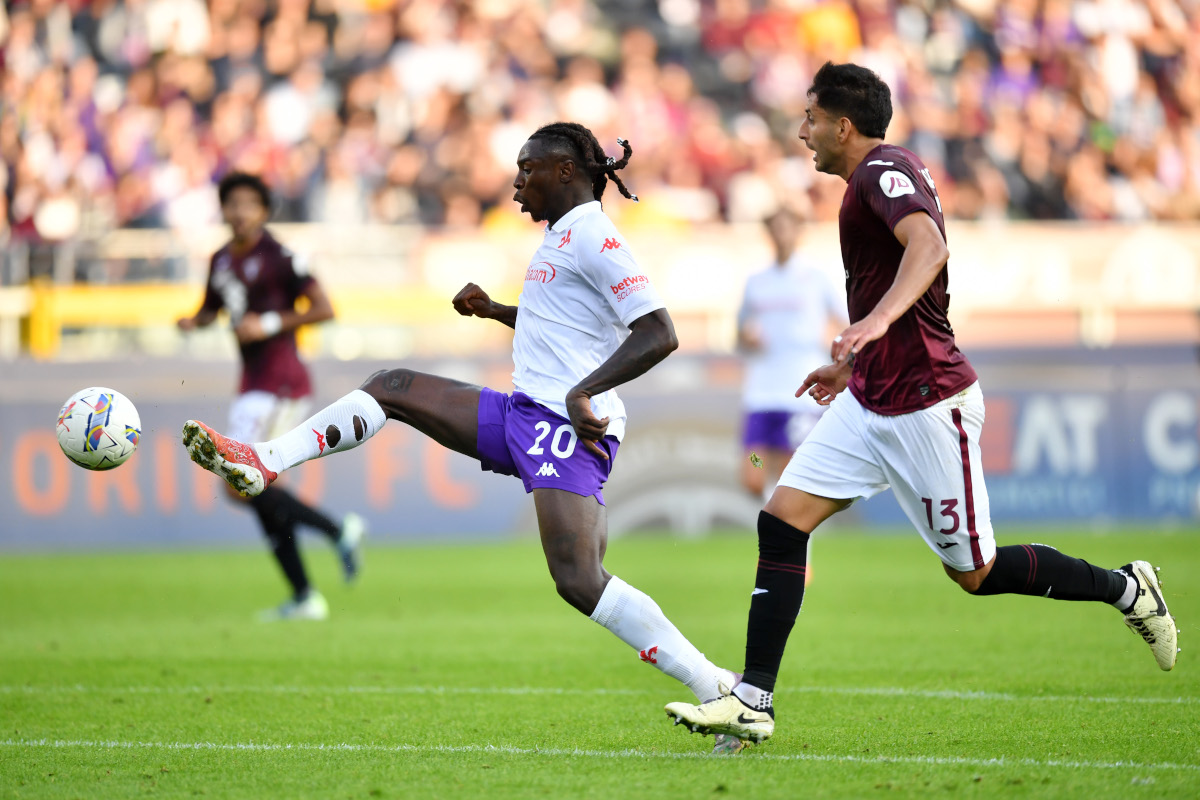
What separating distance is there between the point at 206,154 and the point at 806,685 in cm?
1371

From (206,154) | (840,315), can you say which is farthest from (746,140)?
(840,315)

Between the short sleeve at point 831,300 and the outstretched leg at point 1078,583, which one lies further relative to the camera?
the short sleeve at point 831,300

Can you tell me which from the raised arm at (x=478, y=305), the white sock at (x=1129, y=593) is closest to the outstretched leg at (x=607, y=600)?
the raised arm at (x=478, y=305)

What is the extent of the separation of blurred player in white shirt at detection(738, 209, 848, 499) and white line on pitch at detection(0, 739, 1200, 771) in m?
5.85

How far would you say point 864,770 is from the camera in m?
4.56

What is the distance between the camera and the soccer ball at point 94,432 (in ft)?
18.5

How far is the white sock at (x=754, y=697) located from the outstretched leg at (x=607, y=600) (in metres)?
0.08

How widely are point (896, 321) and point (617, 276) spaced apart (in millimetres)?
964

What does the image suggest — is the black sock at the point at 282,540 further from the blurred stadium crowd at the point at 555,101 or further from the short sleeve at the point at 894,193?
the blurred stadium crowd at the point at 555,101

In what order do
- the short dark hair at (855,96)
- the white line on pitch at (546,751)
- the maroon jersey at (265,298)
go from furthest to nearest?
the maroon jersey at (265,298) → the short dark hair at (855,96) → the white line on pitch at (546,751)

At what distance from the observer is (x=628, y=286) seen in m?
5.01

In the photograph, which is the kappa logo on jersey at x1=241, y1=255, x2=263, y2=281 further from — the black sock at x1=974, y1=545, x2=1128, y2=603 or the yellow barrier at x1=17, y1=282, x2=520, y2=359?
the black sock at x1=974, y1=545, x2=1128, y2=603

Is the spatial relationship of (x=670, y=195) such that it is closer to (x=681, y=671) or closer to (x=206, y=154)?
(x=206, y=154)

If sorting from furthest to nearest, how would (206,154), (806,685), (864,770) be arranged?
1. (206,154)
2. (806,685)
3. (864,770)
